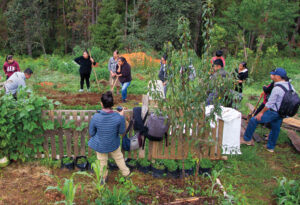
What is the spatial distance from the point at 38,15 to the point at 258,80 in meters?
24.8

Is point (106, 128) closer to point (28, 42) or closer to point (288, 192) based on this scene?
point (288, 192)

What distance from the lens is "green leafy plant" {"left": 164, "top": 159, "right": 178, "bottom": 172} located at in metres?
5.04

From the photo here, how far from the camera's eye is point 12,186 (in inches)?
182

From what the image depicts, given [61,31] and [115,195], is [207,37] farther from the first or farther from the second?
[61,31]

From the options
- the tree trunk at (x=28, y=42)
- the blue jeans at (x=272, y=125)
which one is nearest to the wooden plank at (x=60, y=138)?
the blue jeans at (x=272, y=125)

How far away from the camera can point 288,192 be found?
4.25 meters

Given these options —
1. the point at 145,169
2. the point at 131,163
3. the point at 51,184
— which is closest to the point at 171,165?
the point at 145,169

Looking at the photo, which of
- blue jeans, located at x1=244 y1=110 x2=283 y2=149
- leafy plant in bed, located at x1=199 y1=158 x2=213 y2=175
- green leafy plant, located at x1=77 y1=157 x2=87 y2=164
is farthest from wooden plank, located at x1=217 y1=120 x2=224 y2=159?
green leafy plant, located at x1=77 y1=157 x2=87 y2=164

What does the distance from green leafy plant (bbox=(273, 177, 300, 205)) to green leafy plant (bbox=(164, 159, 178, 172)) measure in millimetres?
1680

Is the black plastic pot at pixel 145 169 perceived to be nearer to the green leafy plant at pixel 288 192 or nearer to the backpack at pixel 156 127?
the backpack at pixel 156 127

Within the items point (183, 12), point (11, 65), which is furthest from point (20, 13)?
point (11, 65)

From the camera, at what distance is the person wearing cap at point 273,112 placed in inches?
218

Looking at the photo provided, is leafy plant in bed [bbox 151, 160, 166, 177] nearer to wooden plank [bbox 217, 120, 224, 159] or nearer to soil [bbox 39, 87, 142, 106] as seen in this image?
wooden plank [bbox 217, 120, 224, 159]

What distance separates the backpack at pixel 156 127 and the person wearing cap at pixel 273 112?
7.29 feet
